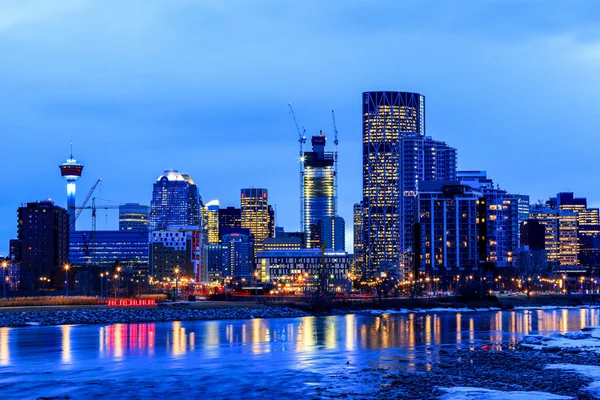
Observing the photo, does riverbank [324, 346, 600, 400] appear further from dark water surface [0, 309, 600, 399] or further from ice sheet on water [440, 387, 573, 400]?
dark water surface [0, 309, 600, 399]

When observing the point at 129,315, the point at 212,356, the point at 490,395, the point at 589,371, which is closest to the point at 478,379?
the point at 490,395

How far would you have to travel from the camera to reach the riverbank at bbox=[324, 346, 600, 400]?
52844 mm

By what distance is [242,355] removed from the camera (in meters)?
76.9

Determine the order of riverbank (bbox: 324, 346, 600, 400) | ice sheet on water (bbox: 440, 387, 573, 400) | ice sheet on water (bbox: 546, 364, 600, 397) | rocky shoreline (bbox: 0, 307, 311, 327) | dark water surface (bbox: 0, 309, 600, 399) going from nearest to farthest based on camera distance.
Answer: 1. ice sheet on water (bbox: 440, 387, 573, 400)
2. riverbank (bbox: 324, 346, 600, 400)
3. ice sheet on water (bbox: 546, 364, 600, 397)
4. dark water surface (bbox: 0, 309, 600, 399)
5. rocky shoreline (bbox: 0, 307, 311, 327)

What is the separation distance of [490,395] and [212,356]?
3016 cm

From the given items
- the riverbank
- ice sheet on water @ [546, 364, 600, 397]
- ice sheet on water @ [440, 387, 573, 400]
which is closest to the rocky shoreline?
the riverbank

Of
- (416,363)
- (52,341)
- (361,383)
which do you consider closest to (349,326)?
(52,341)

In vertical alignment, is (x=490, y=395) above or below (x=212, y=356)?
above

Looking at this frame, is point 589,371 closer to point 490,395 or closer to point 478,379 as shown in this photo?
point 478,379

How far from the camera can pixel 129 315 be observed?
13375cm

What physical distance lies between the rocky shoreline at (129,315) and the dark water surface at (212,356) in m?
7.90

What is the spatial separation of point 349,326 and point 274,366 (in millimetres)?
55069

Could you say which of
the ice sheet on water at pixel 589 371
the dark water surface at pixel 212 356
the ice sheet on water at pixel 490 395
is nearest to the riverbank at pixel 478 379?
the ice sheet on water at pixel 490 395

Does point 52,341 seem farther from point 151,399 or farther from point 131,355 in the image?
point 151,399
